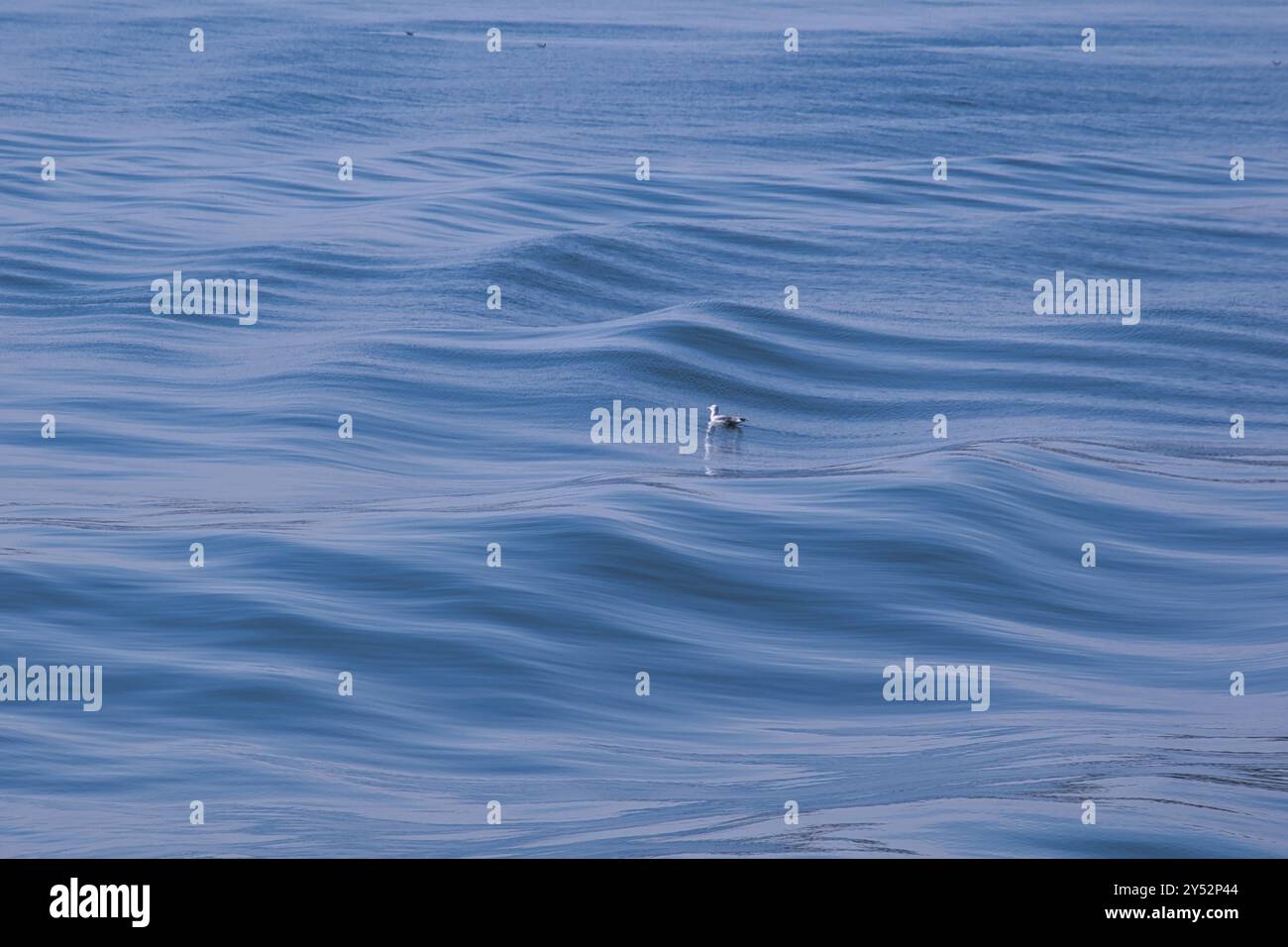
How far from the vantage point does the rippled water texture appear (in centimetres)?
1080

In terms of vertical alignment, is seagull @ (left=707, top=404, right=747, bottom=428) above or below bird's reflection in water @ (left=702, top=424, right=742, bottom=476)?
above

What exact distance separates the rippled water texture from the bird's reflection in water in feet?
0.25

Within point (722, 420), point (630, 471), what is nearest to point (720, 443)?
point (722, 420)

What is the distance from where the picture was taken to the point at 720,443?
19656mm

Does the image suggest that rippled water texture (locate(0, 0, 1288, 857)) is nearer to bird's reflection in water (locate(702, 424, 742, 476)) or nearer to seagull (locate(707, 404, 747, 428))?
bird's reflection in water (locate(702, 424, 742, 476))

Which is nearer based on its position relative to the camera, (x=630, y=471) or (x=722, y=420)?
(x=630, y=471)

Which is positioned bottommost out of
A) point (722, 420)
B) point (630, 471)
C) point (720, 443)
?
point (630, 471)

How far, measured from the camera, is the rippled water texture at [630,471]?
35.4ft

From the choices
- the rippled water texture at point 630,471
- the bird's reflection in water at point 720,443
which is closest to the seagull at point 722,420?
the bird's reflection in water at point 720,443

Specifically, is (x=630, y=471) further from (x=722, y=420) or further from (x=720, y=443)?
(x=722, y=420)

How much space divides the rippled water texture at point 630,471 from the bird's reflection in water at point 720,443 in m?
0.08

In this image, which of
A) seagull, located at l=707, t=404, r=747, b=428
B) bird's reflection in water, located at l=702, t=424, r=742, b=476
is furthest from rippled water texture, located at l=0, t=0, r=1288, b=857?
seagull, located at l=707, t=404, r=747, b=428

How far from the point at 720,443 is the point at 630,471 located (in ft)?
6.68

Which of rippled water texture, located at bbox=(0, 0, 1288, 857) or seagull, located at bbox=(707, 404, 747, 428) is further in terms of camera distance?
seagull, located at bbox=(707, 404, 747, 428)
